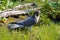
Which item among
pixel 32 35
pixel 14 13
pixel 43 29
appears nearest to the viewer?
pixel 32 35

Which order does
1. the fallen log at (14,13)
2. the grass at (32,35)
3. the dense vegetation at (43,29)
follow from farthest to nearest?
the fallen log at (14,13) < the dense vegetation at (43,29) < the grass at (32,35)

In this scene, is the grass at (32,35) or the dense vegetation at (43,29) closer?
the grass at (32,35)

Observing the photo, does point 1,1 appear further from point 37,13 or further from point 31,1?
point 37,13

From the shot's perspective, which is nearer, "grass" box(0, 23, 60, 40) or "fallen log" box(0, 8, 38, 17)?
"grass" box(0, 23, 60, 40)

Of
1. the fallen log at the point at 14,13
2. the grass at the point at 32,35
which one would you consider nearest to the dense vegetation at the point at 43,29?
the grass at the point at 32,35

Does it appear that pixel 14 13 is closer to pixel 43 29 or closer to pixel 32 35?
pixel 43 29

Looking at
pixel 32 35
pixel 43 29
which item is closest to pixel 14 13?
pixel 43 29

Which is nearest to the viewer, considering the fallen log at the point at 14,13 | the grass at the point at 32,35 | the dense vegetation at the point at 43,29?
the grass at the point at 32,35

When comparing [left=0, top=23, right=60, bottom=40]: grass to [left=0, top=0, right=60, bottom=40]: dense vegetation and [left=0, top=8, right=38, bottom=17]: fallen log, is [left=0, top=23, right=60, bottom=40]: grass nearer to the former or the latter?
[left=0, top=0, right=60, bottom=40]: dense vegetation

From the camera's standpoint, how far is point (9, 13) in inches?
320

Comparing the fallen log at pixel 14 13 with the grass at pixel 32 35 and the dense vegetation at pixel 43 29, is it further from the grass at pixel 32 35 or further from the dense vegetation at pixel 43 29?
the grass at pixel 32 35

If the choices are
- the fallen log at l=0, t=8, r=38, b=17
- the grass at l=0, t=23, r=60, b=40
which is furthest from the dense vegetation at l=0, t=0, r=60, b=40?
the fallen log at l=0, t=8, r=38, b=17

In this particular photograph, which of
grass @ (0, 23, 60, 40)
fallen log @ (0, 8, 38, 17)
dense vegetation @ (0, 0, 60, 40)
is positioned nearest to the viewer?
grass @ (0, 23, 60, 40)

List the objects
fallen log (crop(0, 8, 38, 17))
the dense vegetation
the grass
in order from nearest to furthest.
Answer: the grass
the dense vegetation
fallen log (crop(0, 8, 38, 17))
